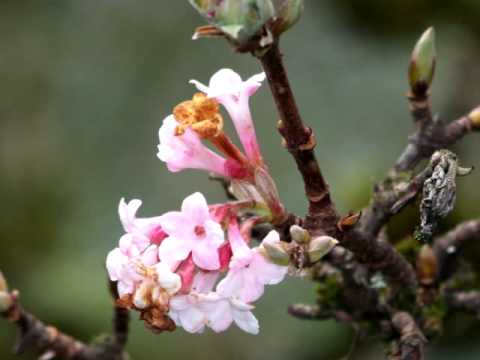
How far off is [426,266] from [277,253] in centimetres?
55

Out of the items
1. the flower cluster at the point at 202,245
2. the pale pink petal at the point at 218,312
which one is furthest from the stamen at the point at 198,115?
the pale pink petal at the point at 218,312

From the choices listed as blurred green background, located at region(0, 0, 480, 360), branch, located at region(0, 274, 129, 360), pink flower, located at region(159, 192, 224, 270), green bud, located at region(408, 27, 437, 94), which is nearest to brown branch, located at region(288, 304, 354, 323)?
branch, located at region(0, 274, 129, 360)

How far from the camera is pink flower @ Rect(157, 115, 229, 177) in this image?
1165mm

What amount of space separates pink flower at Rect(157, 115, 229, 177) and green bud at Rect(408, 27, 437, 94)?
386 mm

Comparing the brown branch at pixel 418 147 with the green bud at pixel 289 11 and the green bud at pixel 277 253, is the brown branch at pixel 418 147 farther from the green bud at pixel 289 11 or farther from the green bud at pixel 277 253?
the green bud at pixel 289 11

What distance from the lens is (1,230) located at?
344 cm

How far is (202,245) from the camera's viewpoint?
1067 millimetres

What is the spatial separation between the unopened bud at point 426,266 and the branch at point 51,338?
1.75 ft

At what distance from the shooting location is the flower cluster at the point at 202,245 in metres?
1.07

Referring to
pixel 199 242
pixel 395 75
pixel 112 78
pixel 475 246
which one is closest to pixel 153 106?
pixel 112 78

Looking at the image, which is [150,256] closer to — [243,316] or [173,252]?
[173,252]

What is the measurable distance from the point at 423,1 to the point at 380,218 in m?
2.15

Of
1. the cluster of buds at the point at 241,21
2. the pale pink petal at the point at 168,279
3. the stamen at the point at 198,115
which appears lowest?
the pale pink petal at the point at 168,279

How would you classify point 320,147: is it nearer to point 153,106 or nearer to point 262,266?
point 153,106
